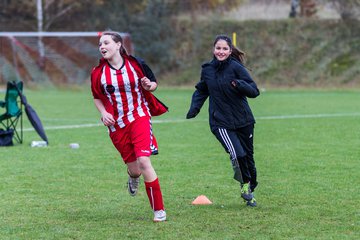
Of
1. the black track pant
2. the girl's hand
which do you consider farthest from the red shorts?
the black track pant

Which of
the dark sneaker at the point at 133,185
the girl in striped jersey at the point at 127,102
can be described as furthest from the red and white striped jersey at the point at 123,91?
the dark sneaker at the point at 133,185

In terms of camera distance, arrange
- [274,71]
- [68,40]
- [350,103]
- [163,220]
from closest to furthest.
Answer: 1. [163,220]
2. [350,103]
3. [68,40]
4. [274,71]

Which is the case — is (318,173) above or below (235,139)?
below

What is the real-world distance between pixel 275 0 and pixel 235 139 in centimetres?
3775

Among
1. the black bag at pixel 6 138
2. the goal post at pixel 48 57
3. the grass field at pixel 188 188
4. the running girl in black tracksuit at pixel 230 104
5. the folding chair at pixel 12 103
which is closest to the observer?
the grass field at pixel 188 188

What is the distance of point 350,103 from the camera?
25.6m

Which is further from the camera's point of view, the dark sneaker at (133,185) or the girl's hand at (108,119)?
the dark sneaker at (133,185)

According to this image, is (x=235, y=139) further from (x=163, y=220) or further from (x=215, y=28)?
(x=215, y=28)

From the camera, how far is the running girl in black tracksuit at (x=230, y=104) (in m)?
7.84

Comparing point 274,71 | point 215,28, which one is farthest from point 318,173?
point 215,28

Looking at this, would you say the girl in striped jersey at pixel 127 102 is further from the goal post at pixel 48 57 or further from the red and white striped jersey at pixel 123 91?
the goal post at pixel 48 57

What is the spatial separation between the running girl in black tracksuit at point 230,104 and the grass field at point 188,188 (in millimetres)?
519

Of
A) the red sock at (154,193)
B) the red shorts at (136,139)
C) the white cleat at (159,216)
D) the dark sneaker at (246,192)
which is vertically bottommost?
the dark sneaker at (246,192)

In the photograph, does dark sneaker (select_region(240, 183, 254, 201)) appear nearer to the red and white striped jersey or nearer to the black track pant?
the black track pant
